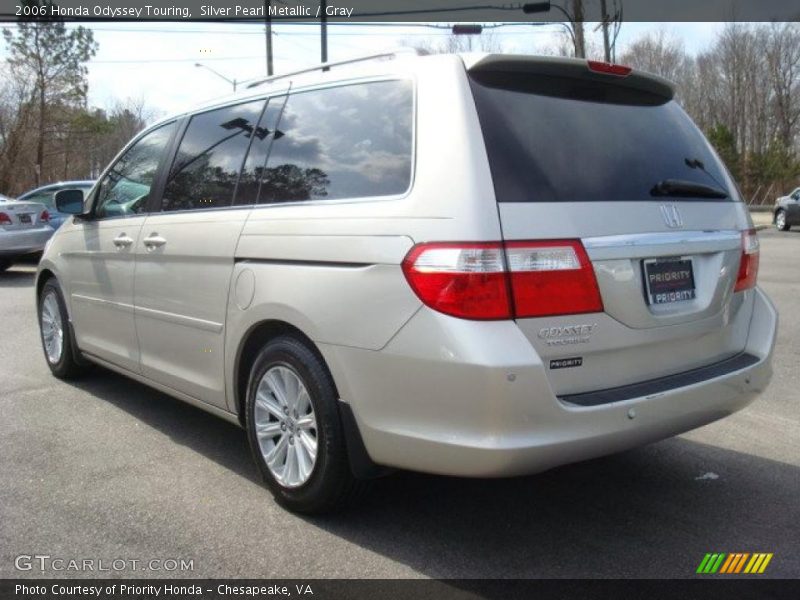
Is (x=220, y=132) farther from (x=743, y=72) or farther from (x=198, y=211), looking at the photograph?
(x=743, y=72)

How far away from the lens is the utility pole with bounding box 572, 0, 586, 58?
21281 mm

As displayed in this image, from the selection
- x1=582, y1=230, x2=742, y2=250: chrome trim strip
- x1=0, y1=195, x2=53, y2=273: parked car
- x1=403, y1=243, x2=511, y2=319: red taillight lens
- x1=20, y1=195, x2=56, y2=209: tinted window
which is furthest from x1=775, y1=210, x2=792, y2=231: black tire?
x1=403, y1=243, x2=511, y2=319: red taillight lens

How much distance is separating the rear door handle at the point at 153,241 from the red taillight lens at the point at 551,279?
2.28 metres

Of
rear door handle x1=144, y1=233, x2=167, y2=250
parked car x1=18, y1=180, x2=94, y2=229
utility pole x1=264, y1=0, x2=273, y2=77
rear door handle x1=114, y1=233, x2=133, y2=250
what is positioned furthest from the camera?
utility pole x1=264, y1=0, x2=273, y2=77

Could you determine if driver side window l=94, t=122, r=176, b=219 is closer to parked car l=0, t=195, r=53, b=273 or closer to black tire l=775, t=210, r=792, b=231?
parked car l=0, t=195, r=53, b=273

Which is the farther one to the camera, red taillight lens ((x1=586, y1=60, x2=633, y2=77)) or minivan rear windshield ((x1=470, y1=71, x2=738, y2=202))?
red taillight lens ((x1=586, y1=60, x2=633, y2=77))

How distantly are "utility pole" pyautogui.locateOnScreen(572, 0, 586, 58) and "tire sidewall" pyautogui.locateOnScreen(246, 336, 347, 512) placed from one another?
64.8 ft

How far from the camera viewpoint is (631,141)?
131 inches

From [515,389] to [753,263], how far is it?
5.40 ft

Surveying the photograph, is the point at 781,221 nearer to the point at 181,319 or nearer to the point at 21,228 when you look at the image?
the point at 21,228

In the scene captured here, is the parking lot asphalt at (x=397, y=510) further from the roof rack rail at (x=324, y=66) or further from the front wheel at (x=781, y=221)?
the front wheel at (x=781, y=221)

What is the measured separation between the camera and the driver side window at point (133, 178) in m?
4.70

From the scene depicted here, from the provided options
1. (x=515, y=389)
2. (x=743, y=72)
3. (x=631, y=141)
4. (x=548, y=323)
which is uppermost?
(x=743, y=72)

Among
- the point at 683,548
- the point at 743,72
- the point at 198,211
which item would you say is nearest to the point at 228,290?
the point at 198,211
